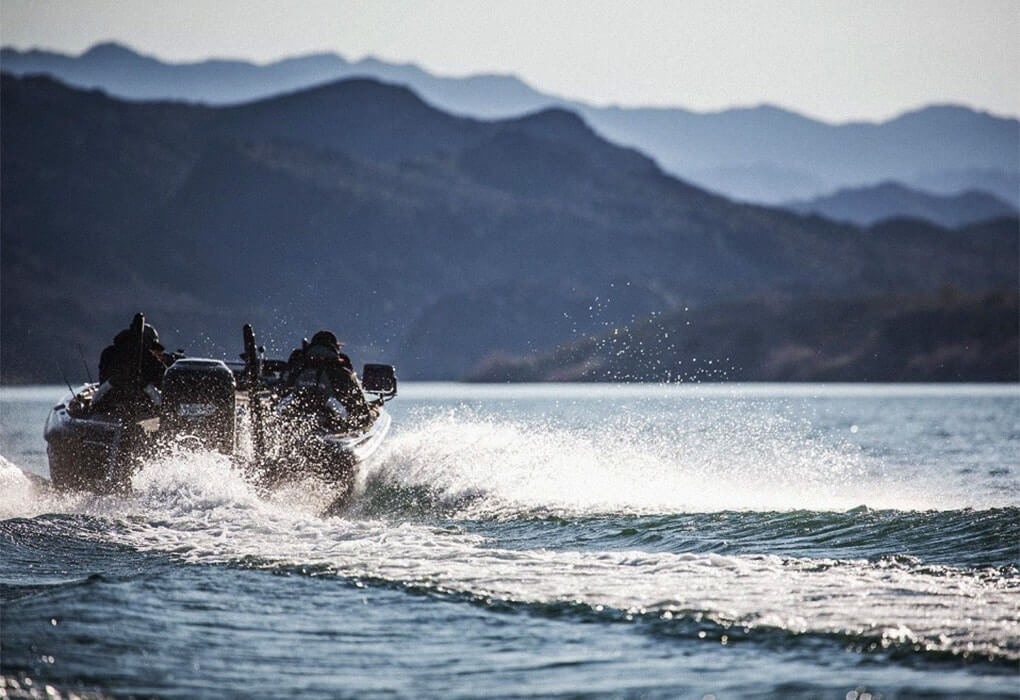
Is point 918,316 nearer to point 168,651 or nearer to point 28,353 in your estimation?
point 28,353

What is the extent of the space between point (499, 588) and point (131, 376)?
30.5ft

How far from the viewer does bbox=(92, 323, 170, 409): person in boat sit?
63.1 ft

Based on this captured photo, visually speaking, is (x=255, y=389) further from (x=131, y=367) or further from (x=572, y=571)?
(x=572, y=571)

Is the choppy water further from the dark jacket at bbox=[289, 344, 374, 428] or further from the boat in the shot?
Answer: the dark jacket at bbox=[289, 344, 374, 428]

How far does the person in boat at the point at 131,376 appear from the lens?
19234mm

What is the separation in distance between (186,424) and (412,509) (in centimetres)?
342

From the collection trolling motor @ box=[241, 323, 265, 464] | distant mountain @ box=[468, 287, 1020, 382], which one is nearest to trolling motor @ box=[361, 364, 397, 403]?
trolling motor @ box=[241, 323, 265, 464]

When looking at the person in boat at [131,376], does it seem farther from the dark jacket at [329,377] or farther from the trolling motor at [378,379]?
the trolling motor at [378,379]

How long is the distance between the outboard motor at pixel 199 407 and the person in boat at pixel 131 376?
93 centimetres

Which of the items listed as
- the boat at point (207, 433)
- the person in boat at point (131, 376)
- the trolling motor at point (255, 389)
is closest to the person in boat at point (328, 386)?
the boat at point (207, 433)

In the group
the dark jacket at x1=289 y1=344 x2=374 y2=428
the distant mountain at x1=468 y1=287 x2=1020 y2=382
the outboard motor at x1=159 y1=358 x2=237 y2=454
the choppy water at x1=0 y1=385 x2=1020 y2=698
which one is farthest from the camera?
the distant mountain at x1=468 y1=287 x2=1020 y2=382

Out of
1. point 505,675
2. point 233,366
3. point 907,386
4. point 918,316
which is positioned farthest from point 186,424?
point 918,316

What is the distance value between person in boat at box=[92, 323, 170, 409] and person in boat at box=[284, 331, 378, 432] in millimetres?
1885

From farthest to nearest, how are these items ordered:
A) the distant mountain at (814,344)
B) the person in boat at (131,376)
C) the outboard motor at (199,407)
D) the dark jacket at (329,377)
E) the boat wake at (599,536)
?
1. the distant mountain at (814,344)
2. the dark jacket at (329,377)
3. the person in boat at (131,376)
4. the outboard motor at (199,407)
5. the boat wake at (599,536)
